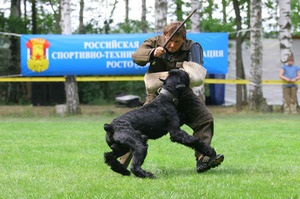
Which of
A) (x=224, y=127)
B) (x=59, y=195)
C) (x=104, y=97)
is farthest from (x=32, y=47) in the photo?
(x=59, y=195)

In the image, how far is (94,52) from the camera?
19.8 m

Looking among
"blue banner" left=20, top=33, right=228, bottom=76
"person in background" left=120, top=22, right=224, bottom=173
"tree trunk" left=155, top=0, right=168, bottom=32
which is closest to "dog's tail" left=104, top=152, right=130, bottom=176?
"person in background" left=120, top=22, right=224, bottom=173

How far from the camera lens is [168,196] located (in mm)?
5941

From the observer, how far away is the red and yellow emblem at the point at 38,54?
1952 centimetres

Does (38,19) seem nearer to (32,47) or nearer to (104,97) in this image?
(104,97)

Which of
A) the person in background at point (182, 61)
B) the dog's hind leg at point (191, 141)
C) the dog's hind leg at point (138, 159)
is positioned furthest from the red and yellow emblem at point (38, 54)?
the dog's hind leg at point (138, 159)

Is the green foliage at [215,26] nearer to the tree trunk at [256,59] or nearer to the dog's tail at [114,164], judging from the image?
the tree trunk at [256,59]

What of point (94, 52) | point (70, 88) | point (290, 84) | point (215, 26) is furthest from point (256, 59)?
point (215, 26)

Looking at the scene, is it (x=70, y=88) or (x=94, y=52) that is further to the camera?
(x=70, y=88)

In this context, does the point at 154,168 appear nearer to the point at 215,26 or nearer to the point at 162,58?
the point at 162,58

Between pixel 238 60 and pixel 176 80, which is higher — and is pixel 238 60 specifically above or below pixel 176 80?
below

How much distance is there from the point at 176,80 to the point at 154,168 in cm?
132

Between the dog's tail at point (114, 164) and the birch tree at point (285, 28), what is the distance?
14.9 metres

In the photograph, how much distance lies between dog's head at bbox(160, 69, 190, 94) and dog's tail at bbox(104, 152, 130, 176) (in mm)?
955
